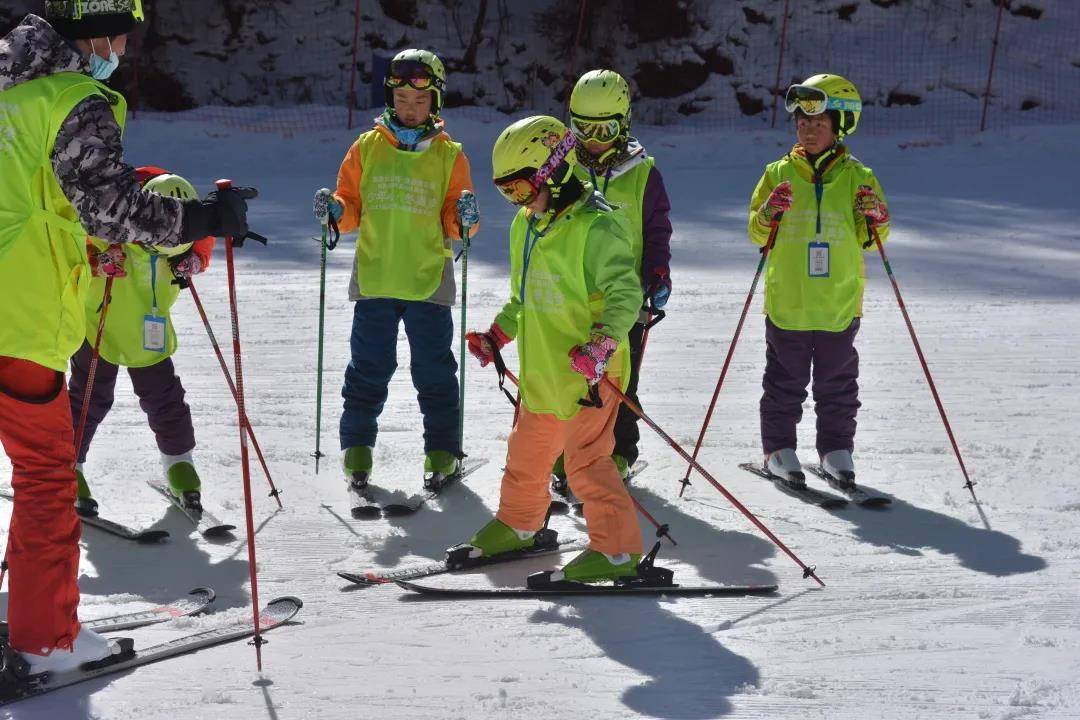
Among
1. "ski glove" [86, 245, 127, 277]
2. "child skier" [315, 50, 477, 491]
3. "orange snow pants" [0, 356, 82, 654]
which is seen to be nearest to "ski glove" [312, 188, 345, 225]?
"child skier" [315, 50, 477, 491]

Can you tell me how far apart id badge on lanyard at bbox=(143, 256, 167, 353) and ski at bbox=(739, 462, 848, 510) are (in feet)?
8.70

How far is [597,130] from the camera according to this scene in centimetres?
557

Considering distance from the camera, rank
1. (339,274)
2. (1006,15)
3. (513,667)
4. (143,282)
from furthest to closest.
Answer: (1006,15) < (339,274) < (143,282) < (513,667)

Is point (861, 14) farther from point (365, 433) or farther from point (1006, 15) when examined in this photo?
point (365, 433)

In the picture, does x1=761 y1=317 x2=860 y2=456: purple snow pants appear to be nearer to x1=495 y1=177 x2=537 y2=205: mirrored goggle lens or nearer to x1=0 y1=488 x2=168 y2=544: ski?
x1=495 y1=177 x2=537 y2=205: mirrored goggle lens

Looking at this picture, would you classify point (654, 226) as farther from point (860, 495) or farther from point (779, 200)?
point (860, 495)

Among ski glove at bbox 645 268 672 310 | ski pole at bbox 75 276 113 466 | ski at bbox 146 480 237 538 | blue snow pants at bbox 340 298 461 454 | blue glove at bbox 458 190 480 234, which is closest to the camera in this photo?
ski pole at bbox 75 276 113 466

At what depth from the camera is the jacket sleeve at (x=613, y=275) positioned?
4.52 metres

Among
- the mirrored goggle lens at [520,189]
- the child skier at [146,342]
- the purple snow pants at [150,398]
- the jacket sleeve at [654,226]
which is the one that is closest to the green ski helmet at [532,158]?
the mirrored goggle lens at [520,189]

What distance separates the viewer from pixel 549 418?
4863 mm

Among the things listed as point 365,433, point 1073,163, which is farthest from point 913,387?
point 1073,163

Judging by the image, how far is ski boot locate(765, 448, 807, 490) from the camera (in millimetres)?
5965

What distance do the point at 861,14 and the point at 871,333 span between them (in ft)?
35.8

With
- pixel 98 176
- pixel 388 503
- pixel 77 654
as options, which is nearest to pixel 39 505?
pixel 77 654
